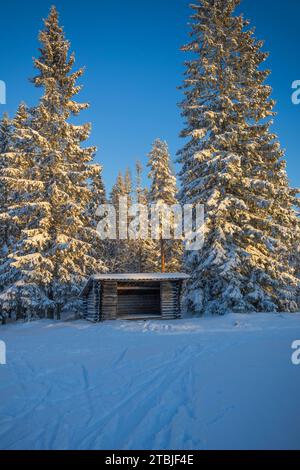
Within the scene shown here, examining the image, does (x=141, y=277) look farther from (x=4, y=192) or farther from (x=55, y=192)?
(x=4, y=192)

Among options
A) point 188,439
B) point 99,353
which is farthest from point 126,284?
point 188,439

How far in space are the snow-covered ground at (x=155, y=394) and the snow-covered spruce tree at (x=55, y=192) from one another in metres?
7.93

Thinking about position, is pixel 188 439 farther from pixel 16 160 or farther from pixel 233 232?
pixel 16 160

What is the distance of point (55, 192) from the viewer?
20359 mm

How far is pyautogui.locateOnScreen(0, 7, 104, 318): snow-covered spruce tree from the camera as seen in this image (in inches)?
763

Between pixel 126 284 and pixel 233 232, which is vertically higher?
pixel 233 232

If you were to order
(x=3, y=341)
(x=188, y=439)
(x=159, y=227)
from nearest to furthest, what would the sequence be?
(x=188, y=439) → (x=3, y=341) → (x=159, y=227)

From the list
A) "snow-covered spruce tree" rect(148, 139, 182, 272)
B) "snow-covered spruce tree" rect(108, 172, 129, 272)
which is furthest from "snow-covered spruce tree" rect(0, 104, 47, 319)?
"snow-covered spruce tree" rect(108, 172, 129, 272)

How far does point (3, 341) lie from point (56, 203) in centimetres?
1043

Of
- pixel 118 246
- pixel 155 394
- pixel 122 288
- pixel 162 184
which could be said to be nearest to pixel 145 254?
pixel 118 246

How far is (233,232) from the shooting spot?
19.3 m

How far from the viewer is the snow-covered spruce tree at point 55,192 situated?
19.4 meters

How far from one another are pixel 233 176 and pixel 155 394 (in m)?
16.2

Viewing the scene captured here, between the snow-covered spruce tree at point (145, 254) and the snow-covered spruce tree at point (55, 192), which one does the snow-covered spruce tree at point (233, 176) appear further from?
the snow-covered spruce tree at point (145, 254)
